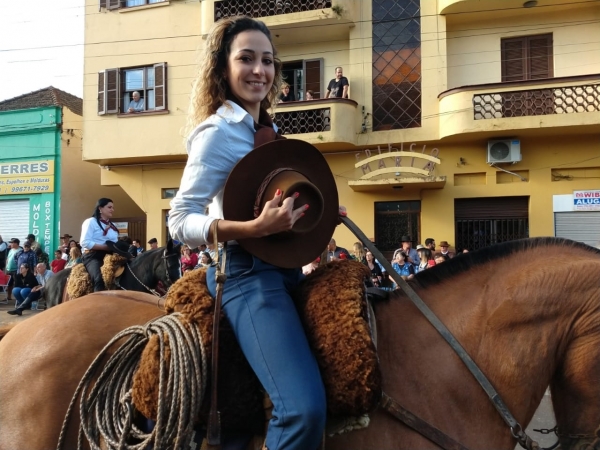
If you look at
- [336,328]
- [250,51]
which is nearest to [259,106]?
[250,51]

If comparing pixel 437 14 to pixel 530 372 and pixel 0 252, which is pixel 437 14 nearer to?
pixel 530 372

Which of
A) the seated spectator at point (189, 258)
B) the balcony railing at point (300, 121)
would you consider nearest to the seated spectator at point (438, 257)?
the seated spectator at point (189, 258)

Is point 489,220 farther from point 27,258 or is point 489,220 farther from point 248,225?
point 27,258

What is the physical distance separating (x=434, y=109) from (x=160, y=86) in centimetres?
858

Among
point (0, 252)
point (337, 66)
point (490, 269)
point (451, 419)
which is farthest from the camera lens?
point (0, 252)

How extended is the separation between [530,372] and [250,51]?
1717 mm

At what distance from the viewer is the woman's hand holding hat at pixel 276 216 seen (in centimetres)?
177

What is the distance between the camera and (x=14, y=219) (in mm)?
18812

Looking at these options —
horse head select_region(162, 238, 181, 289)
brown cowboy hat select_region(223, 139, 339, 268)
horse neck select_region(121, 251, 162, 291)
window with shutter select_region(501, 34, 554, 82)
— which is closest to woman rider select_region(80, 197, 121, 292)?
horse neck select_region(121, 251, 162, 291)

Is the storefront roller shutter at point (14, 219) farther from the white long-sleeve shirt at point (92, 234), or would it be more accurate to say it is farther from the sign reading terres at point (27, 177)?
the white long-sleeve shirt at point (92, 234)

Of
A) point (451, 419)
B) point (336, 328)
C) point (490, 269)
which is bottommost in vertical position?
point (451, 419)

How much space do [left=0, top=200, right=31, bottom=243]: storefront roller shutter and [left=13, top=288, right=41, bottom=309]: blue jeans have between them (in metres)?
5.11

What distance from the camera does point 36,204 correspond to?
60.5 ft

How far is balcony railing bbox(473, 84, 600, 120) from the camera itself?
12672mm
